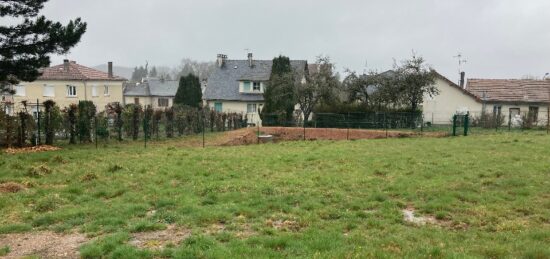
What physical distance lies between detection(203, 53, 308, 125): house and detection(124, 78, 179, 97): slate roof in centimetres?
1737

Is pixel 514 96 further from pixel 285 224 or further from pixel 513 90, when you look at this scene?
pixel 285 224

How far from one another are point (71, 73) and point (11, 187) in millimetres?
41929

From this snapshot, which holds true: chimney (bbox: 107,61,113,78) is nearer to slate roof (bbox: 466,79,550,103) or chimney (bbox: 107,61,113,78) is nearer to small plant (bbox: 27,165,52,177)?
slate roof (bbox: 466,79,550,103)

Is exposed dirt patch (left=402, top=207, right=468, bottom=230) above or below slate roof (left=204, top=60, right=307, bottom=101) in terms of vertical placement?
below

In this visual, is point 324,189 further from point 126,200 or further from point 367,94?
point 367,94

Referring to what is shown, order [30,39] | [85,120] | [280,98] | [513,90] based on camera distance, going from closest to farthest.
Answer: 1. [30,39]
2. [85,120]
3. [280,98]
4. [513,90]

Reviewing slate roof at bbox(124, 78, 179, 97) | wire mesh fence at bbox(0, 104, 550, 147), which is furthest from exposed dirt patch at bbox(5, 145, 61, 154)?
slate roof at bbox(124, 78, 179, 97)

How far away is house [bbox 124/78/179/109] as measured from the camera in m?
64.1

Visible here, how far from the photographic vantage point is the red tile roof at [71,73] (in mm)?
46938

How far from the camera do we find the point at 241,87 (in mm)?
46781

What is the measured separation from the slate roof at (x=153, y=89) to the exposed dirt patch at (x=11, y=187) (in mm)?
55214

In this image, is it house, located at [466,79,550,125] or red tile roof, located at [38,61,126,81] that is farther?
red tile roof, located at [38,61,126,81]

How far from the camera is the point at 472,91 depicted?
45.8 meters

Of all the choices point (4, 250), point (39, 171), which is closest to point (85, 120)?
point (39, 171)
